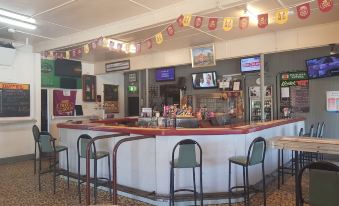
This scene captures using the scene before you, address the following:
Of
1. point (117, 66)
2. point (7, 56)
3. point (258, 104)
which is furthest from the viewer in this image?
point (117, 66)

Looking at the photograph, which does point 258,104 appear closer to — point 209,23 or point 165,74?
point 165,74

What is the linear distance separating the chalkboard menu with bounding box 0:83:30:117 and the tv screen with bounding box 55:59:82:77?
1228mm

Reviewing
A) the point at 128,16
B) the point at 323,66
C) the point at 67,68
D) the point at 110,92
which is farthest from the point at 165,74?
the point at 323,66

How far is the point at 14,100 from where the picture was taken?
6.70m

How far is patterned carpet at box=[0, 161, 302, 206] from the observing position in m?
3.93

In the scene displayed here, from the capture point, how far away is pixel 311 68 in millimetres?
6398

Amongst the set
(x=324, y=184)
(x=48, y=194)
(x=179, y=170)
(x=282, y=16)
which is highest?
(x=282, y=16)

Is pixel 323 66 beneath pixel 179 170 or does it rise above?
above

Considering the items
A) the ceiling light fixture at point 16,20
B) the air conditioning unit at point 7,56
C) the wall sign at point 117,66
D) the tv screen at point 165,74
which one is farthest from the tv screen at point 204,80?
the air conditioning unit at point 7,56

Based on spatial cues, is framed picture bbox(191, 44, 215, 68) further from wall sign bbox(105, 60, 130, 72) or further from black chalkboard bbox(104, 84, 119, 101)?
black chalkboard bbox(104, 84, 119, 101)

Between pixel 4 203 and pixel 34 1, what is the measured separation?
3.11 metres

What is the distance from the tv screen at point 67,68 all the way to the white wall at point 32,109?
28.1 inches

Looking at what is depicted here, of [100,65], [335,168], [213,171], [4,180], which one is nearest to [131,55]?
[100,65]

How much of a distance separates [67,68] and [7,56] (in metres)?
1.95
